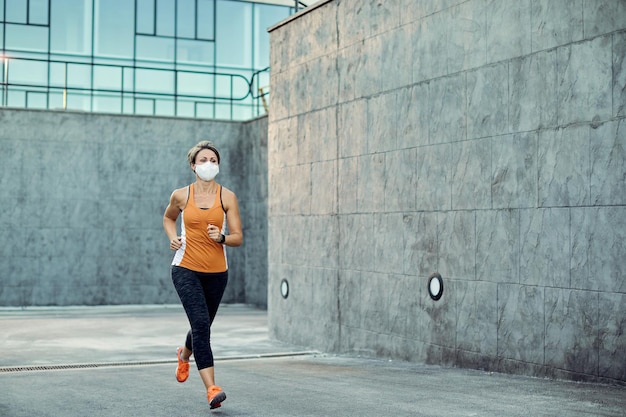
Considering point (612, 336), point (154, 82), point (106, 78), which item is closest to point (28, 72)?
point (106, 78)

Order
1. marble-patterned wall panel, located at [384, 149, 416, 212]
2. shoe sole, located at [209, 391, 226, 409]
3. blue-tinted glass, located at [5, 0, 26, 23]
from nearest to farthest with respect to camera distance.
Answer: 1. shoe sole, located at [209, 391, 226, 409]
2. marble-patterned wall panel, located at [384, 149, 416, 212]
3. blue-tinted glass, located at [5, 0, 26, 23]

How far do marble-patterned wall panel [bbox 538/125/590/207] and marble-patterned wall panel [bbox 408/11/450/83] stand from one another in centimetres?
184

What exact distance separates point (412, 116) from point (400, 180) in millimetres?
728

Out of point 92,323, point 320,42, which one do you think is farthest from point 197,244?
point 92,323

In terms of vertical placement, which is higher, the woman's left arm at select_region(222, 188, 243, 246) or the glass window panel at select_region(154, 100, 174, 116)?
the glass window panel at select_region(154, 100, 174, 116)

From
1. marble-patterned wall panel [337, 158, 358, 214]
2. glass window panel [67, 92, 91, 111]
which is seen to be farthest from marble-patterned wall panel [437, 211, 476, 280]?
glass window panel [67, 92, 91, 111]

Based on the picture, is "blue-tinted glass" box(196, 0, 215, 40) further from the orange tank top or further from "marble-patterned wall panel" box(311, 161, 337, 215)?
the orange tank top

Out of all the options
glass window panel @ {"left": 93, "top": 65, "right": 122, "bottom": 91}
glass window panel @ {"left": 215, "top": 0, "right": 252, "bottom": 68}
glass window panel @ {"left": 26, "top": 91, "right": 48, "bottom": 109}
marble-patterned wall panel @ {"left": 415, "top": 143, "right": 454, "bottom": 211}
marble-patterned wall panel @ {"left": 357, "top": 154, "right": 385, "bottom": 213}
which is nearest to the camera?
marble-patterned wall panel @ {"left": 415, "top": 143, "right": 454, "bottom": 211}

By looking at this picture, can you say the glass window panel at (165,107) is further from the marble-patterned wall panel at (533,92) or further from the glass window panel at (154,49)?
the marble-patterned wall panel at (533,92)

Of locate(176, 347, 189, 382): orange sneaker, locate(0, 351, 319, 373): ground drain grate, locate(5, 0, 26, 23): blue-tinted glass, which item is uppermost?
locate(5, 0, 26, 23): blue-tinted glass

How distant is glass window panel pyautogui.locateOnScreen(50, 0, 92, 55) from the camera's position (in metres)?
27.2

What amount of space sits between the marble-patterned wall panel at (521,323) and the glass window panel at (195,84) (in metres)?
19.3

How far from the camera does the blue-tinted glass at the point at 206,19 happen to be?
2883cm

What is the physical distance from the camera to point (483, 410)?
6.56 m
